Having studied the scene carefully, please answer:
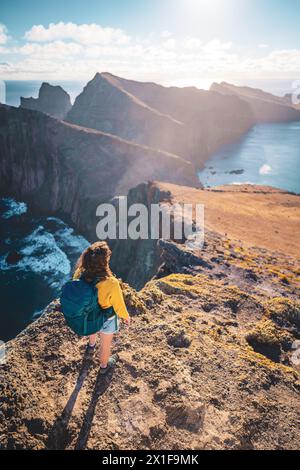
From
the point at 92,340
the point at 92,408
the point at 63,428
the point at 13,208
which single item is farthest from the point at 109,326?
the point at 13,208

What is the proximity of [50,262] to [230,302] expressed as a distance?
186ft

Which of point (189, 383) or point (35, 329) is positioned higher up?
point (35, 329)

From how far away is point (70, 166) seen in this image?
83.2 m

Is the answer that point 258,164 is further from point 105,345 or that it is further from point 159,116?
point 105,345

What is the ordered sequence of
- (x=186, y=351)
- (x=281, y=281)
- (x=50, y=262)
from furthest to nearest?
(x=50, y=262) < (x=281, y=281) < (x=186, y=351)

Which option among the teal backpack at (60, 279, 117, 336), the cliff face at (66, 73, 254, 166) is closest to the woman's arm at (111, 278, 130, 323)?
the teal backpack at (60, 279, 117, 336)

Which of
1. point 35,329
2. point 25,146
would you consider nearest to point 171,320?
point 35,329

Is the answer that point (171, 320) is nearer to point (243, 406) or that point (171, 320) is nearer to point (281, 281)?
point (243, 406)

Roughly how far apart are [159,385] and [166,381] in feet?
0.63

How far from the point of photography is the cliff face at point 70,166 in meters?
76.1

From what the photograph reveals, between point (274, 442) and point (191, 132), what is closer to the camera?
point (274, 442)

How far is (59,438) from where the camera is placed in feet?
19.3

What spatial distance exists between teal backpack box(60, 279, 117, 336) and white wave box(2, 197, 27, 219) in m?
85.7

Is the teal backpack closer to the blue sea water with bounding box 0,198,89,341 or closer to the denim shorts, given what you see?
the denim shorts
